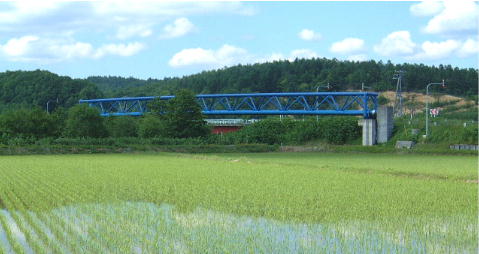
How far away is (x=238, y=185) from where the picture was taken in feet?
83.6

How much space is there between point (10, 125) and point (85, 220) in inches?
2374

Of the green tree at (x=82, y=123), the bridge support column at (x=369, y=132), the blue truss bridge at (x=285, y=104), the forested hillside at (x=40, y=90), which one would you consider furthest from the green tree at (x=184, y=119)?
the forested hillside at (x=40, y=90)

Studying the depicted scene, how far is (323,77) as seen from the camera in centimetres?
15825

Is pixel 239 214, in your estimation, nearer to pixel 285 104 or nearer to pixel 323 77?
pixel 285 104

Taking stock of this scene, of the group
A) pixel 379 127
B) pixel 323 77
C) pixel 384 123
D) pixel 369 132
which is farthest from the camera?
pixel 323 77

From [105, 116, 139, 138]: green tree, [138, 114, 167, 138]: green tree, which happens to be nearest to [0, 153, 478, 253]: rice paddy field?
[138, 114, 167, 138]: green tree

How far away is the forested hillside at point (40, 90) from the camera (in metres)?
150

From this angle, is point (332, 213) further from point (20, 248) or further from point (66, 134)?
point (66, 134)

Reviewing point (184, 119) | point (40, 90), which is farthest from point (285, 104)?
point (40, 90)

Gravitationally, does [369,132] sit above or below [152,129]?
below

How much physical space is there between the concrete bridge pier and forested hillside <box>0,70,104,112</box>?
9276cm

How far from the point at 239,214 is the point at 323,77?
143 m

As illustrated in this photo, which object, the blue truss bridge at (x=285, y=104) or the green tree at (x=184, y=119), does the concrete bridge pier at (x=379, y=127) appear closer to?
the blue truss bridge at (x=285, y=104)

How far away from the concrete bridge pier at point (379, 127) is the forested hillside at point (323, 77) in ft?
254
